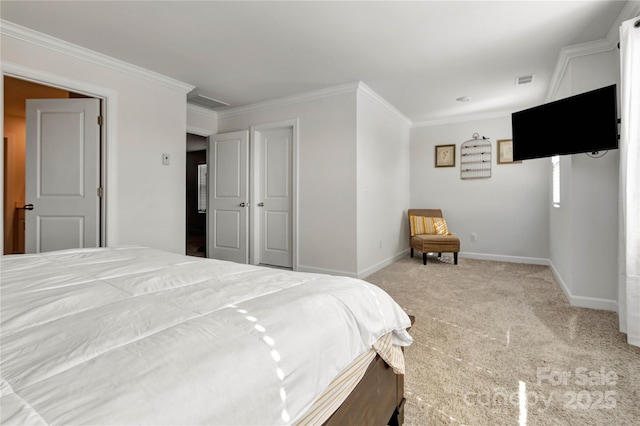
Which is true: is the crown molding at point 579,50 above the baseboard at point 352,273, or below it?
above

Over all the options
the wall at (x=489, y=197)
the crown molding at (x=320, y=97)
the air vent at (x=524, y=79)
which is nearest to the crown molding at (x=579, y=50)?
the air vent at (x=524, y=79)

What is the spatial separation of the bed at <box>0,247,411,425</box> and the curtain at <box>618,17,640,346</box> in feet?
6.47

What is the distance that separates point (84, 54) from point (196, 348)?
3.58m

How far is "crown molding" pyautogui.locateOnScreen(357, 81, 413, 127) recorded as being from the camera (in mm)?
3935

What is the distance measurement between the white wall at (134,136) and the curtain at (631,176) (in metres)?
4.18

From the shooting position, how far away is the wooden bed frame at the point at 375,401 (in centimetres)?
93

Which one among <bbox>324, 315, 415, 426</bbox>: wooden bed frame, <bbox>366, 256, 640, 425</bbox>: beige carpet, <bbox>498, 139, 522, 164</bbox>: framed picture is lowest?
<bbox>366, 256, 640, 425</bbox>: beige carpet

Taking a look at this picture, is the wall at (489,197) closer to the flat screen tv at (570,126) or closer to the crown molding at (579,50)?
the flat screen tv at (570,126)

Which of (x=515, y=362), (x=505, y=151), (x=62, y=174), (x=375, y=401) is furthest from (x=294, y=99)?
(x=375, y=401)

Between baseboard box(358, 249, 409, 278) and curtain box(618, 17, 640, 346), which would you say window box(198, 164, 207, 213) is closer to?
baseboard box(358, 249, 409, 278)

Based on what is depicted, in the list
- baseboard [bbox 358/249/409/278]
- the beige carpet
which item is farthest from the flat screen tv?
baseboard [bbox 358/249/409/278]

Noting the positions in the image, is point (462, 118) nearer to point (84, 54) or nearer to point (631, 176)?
point (631, 176)

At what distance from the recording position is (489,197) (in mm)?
5273

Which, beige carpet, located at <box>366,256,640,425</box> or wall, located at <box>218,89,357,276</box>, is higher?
wall, located at <box>218,89,357,276</box>
